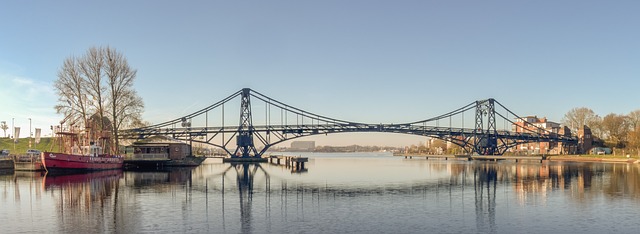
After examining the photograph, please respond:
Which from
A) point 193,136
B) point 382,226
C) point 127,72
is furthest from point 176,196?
point 193,136

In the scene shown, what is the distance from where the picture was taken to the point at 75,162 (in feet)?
196

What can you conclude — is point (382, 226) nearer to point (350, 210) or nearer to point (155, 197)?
point (350, 210)

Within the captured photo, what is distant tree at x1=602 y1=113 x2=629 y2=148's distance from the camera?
128m

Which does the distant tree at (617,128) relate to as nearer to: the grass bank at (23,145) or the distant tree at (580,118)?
the distant tree at (580,118)

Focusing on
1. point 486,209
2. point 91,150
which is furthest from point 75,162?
point 486,209

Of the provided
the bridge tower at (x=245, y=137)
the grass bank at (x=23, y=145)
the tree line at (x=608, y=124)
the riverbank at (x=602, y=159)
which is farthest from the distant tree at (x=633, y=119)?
the grass bank at (x=23, y=145)

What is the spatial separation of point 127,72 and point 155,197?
4345 cm

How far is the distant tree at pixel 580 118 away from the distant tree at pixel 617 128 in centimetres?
715

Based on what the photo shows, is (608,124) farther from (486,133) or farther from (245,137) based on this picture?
(245,137)

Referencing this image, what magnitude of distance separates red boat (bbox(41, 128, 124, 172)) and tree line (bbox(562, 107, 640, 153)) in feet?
355

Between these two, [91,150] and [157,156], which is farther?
[157,156]

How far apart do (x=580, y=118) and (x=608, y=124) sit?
33.6 feet

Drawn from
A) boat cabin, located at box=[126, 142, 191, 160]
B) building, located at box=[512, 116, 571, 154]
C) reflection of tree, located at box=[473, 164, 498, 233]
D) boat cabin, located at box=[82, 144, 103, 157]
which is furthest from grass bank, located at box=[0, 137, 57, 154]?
building, located at box=[512, 116, 571, 154]

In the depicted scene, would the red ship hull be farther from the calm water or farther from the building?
the building
